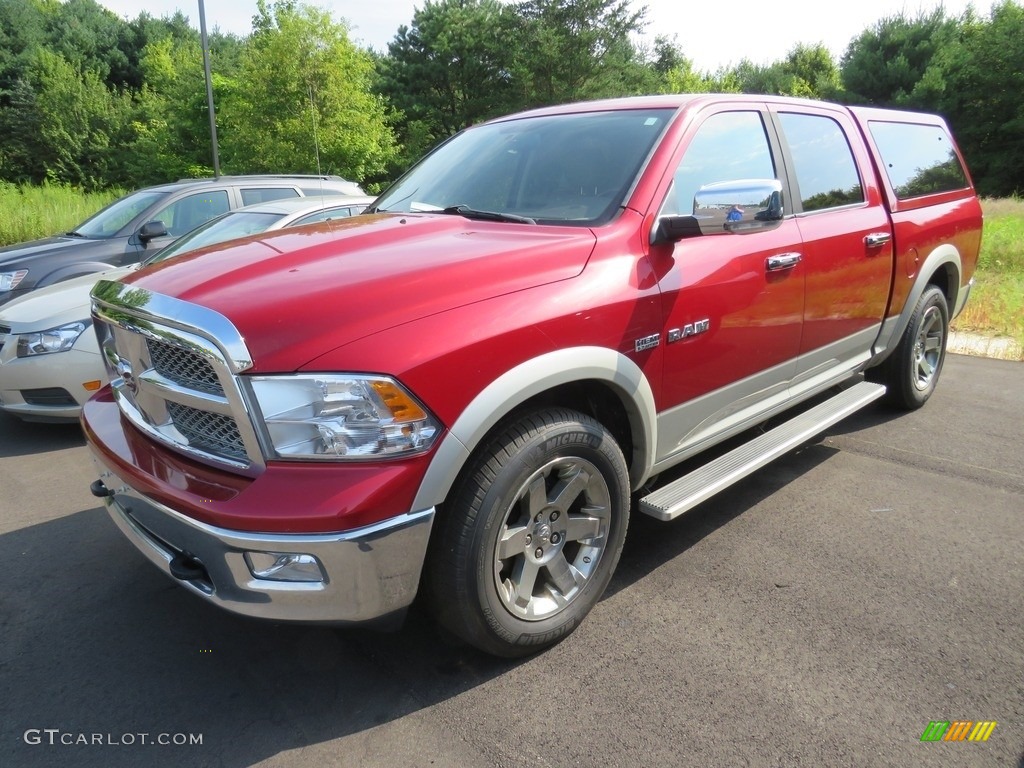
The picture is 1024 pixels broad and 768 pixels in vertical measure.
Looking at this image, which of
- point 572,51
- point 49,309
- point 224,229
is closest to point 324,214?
point 224,229

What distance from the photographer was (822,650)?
8.43 feet

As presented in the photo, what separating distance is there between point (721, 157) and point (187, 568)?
8.70ft

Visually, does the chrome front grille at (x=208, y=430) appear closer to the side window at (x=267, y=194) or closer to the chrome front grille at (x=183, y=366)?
the chrome front grille at (x=183, y=366)

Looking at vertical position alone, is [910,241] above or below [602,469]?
above

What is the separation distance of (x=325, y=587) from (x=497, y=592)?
575 millimetres

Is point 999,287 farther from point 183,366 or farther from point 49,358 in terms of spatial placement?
point 49,358

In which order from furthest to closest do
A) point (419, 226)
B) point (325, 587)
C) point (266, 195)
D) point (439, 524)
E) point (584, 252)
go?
point (266, 195) → point (419, 226) → point (584, 252) → point (439, 524) → point (325, 587)

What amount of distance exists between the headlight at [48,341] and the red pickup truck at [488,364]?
2.21 meters

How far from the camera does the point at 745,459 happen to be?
3.25m

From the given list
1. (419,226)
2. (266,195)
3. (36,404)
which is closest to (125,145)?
(266,195)

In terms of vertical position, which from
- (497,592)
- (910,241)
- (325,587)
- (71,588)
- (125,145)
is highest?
(125,145)

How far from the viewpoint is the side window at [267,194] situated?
835cm

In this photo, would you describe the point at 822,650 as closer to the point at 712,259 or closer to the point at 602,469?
the point at 602,469

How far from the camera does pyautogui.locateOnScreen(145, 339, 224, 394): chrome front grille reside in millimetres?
2127
